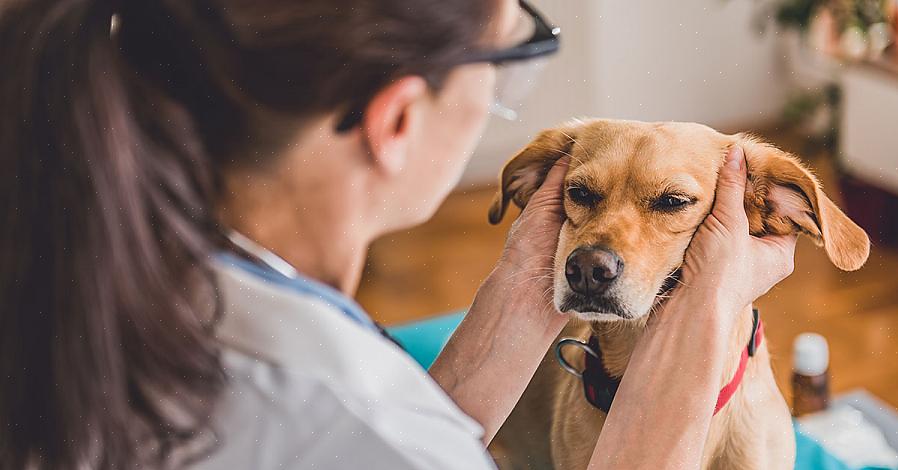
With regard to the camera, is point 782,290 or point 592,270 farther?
point 782,290

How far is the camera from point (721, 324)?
70cm

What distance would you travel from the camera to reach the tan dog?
75cm

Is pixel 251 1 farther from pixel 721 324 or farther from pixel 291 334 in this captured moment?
pixel 721 324

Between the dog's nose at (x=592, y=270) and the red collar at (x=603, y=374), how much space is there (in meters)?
0.08

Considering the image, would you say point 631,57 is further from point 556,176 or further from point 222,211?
point 222,211

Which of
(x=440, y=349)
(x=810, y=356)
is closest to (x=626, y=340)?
(x=440, y=349)

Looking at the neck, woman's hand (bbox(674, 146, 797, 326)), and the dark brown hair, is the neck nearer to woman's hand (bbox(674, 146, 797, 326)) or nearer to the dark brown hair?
woman's hand (bbox(674, 146, 797, 326))

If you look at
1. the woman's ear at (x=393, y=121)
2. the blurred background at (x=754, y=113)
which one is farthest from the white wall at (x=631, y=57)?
the woman's ear at (x=393, y=121)

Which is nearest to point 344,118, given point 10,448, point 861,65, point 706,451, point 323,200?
point 323,200

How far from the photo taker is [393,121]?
565 mm

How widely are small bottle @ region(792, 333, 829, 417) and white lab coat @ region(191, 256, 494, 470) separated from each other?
809 mm

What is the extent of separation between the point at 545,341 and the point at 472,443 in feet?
0.66

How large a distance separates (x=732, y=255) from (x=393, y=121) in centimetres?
29

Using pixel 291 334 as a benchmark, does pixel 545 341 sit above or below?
below
